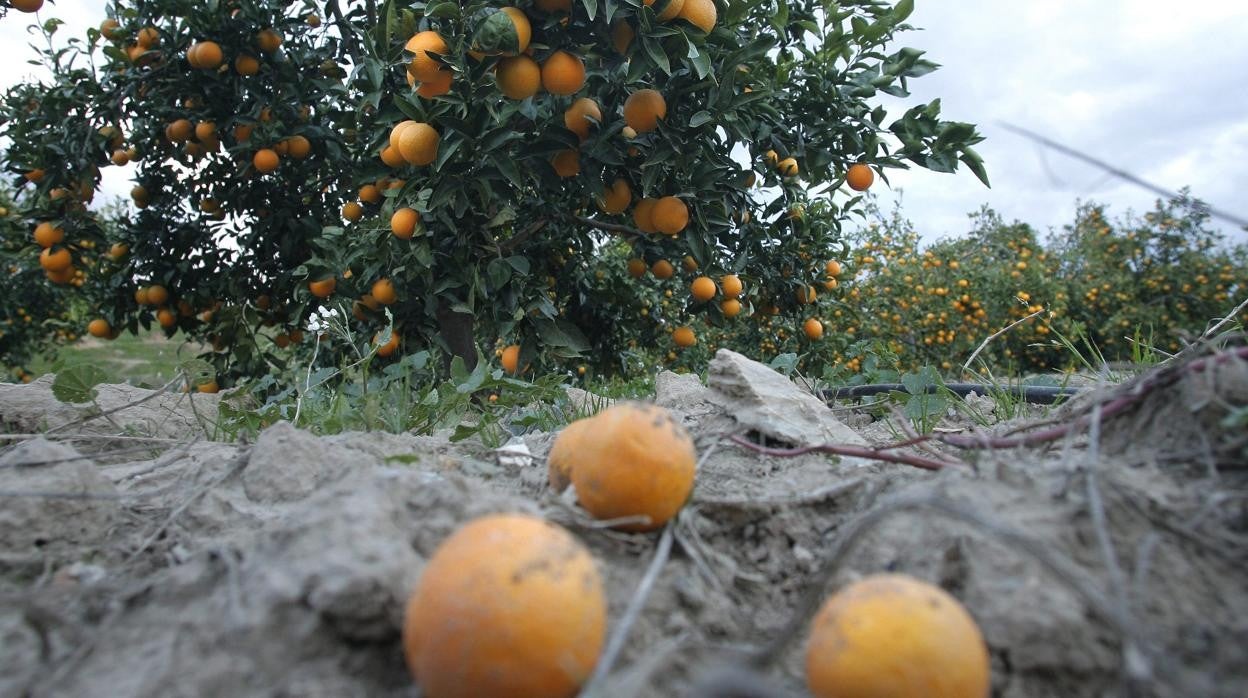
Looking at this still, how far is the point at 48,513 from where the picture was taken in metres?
1.39

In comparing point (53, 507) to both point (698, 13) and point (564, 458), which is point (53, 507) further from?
point (698, 13)

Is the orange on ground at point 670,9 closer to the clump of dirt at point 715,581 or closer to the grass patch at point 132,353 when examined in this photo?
the clump of dirt at point 715,581

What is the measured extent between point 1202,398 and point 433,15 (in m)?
2.51

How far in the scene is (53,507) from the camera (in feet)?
4.57

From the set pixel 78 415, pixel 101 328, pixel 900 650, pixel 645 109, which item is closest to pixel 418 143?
pixel 645 109

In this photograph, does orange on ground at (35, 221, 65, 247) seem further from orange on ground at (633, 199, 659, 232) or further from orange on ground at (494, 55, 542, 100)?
orange on ground at (633, 199, 659, 232)

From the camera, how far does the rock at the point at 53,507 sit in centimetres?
135

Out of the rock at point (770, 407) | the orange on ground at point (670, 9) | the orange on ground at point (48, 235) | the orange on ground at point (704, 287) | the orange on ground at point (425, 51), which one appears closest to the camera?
the rock at point (770, 407)

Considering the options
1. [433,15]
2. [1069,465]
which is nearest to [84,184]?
[433,15]

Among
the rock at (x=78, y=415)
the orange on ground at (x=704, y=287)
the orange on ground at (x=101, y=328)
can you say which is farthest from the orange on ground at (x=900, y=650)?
the orange on ground at (x=101, y=328)

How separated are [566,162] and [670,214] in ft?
1.76

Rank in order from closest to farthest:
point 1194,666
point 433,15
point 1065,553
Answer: point 1194,666
point 1065,553
point 433,15

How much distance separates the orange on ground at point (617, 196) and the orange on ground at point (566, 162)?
23 cm

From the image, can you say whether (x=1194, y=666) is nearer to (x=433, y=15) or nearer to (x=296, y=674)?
(x=296, y=674)
